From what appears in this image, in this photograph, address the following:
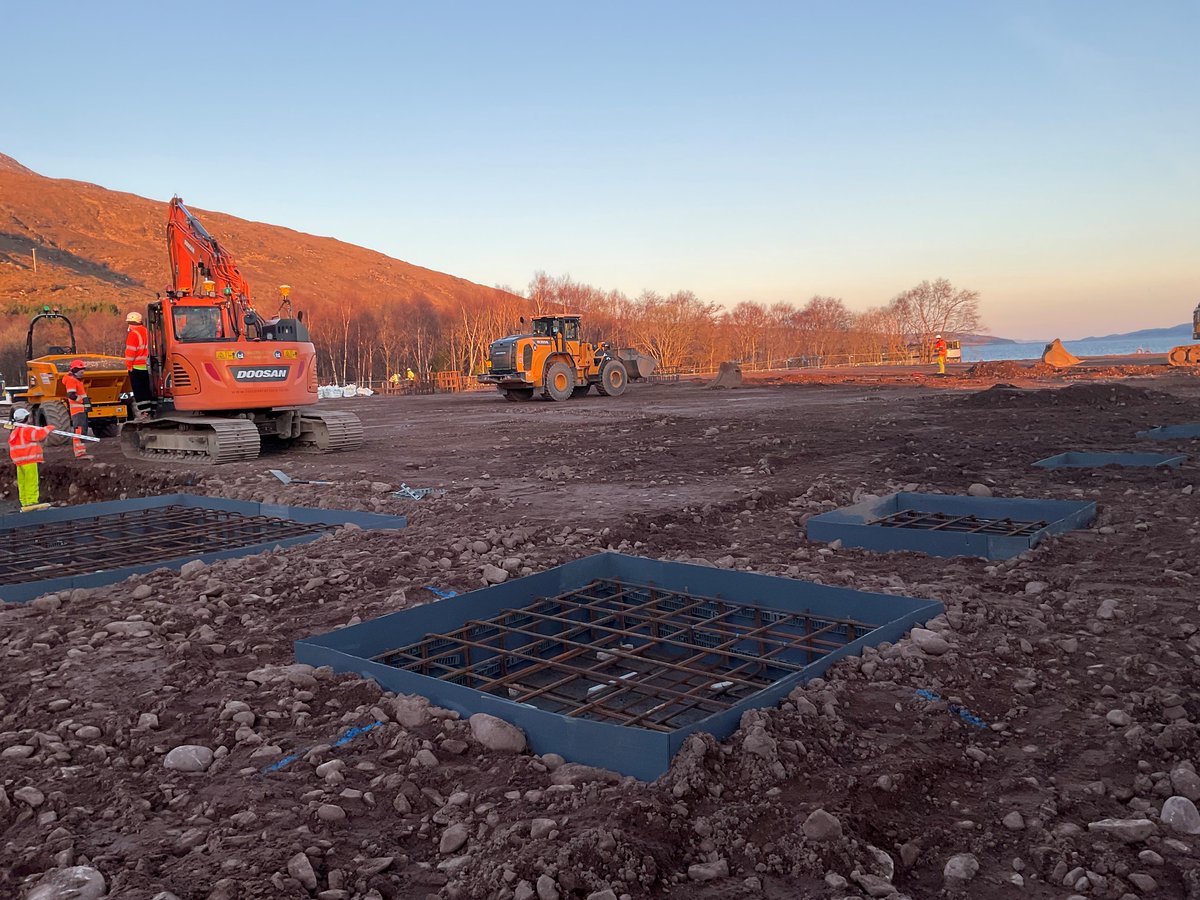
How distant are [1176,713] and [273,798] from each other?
133 inches

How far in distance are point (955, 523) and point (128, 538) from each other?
730 centimetres

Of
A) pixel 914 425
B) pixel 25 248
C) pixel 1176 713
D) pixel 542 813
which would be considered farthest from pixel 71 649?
pixel 25 248

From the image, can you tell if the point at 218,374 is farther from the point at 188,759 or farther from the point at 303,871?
the point at 303,871

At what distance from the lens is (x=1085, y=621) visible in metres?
4.85

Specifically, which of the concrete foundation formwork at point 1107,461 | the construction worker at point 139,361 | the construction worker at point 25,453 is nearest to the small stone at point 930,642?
the concrete foundation formwork at point 1107,461

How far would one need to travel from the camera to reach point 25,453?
10430 mm

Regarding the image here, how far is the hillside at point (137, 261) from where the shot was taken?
6550 cm

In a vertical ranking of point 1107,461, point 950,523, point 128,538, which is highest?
point 1107,461

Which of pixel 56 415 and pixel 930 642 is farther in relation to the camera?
pixel 56 415

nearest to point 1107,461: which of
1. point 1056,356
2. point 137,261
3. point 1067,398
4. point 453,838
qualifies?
point 1067,398

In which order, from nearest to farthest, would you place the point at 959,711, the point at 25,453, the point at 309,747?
Answer: the point at 309,747
the point at 959,711
the point at 25,453

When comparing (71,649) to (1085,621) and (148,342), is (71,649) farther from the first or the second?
(148,342)

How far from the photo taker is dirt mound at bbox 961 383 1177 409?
18.6 metres

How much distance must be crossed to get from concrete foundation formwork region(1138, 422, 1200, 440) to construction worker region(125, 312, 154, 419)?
588 inches
